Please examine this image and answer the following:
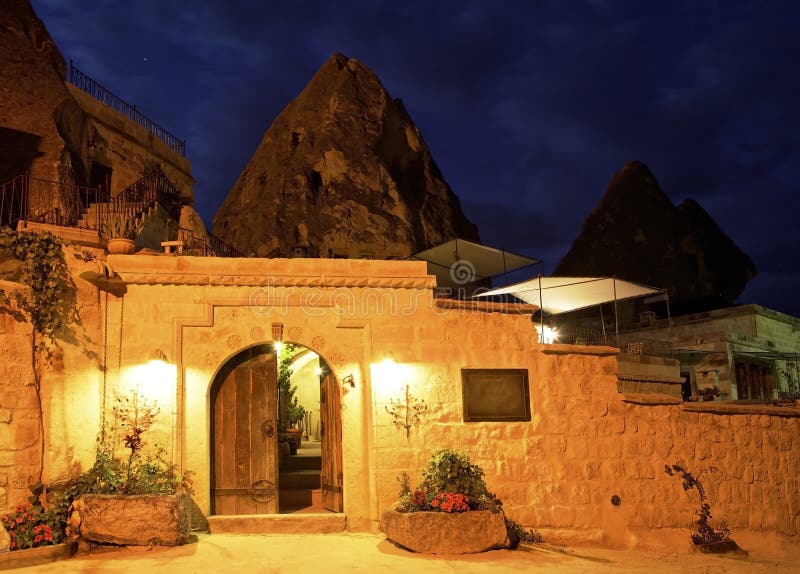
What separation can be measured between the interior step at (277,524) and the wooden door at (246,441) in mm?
357

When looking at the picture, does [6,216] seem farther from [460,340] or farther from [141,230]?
[460,340]

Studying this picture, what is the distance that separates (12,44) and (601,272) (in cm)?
2879

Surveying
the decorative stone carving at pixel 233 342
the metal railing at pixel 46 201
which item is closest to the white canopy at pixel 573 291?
the decorative stone carving at pixel 233 342

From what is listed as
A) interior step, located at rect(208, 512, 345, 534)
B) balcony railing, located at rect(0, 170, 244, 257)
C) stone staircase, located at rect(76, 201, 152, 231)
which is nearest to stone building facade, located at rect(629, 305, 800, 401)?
interior step, located at rect(208, 512, 345, 534)

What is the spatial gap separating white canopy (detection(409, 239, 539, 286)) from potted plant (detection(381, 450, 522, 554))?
7018mm

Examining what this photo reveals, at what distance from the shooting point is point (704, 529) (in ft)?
32.2

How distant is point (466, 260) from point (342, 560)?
9.91 metres

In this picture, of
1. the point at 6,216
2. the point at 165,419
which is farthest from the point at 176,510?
the point at 6,216

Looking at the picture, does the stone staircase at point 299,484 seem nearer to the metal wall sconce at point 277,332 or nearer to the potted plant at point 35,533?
the metal wall sconce at point 277,332

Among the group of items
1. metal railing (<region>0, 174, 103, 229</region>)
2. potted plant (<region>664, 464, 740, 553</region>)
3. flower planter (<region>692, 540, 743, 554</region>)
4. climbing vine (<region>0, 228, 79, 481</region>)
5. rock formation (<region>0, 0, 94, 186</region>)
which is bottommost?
flower planter (<region>692, 540, 743, 554</region>)

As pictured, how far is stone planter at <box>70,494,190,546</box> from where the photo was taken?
764cm

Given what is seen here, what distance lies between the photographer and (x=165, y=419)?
29.3 ft

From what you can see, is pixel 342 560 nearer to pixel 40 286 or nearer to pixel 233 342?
pixel 233 342

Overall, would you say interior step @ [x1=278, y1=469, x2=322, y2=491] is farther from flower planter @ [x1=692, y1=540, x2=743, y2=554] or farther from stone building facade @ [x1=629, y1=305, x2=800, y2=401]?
stone building facade @ [x1=629, y1=305, x2=800, y2=401]
